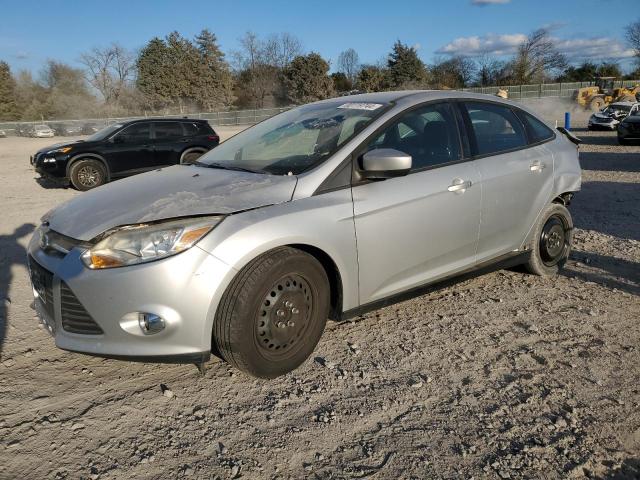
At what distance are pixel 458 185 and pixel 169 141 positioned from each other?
10385 millimetres

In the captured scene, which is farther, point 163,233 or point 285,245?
point 285,245

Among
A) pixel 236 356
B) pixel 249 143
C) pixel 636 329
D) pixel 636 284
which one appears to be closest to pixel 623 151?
pixel 636 284

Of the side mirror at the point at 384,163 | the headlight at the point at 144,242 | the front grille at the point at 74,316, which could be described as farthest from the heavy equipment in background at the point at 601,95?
the front grille at the point at 74,316

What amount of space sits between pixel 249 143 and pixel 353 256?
4.98ft

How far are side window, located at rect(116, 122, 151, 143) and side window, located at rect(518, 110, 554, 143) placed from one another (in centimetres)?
1002

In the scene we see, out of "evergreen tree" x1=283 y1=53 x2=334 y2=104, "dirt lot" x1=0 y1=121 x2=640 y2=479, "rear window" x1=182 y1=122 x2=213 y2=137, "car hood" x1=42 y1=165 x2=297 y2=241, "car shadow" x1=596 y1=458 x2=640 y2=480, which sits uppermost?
"evergreen tree" x1=283 y1=53 x2=334 y2=104

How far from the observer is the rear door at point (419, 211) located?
3.40m

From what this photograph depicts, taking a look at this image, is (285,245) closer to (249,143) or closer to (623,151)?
(249,143)

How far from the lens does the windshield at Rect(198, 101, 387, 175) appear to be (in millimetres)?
3498

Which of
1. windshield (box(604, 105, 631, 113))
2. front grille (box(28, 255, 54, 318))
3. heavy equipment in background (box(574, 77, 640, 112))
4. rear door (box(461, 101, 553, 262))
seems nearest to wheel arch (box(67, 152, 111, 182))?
front grille (box(28, 255, 54, 318))

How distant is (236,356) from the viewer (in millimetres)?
2936

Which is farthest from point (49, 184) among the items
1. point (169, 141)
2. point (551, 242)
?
point (551, 242)

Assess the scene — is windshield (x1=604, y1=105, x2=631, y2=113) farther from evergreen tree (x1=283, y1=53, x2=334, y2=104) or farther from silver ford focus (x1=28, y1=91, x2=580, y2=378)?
evergreen tree (x1=283, y1=53, x2=334, y2=104)

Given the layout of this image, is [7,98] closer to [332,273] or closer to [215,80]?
[215,80]
